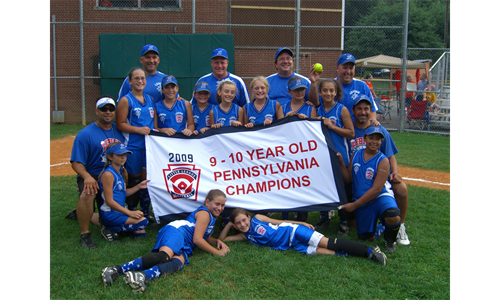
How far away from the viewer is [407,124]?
14.9 metres

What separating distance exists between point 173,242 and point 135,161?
5.13 ft

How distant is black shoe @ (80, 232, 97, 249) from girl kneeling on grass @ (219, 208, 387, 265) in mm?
1493

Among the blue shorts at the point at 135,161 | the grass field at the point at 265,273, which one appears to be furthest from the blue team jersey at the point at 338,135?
the blue shorts at the point at 135,161

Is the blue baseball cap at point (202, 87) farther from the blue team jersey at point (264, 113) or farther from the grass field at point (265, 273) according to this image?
the grass field at point (265, 273)

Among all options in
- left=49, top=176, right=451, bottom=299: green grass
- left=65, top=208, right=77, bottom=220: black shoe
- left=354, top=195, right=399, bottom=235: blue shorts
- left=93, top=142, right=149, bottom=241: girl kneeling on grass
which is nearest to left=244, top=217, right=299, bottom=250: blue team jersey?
left=49, top=176, right=451, bottom=299: green grass

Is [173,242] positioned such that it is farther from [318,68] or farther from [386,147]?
[318,68]

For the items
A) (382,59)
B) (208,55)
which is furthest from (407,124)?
(382,59)

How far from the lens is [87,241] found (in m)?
4.56

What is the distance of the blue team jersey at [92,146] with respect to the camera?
477 cm

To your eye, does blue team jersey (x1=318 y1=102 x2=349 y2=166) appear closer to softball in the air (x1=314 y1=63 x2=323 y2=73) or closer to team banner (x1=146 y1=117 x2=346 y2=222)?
team banner (x1=146 y1=117 x2=346 y2=222)

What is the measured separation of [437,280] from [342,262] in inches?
35.0

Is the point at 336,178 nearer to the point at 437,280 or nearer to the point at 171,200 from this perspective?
the point at 437,280

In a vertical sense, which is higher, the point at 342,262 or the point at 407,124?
the point at 407,124

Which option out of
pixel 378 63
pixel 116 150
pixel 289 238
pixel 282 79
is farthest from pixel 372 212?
pixel 378 63
